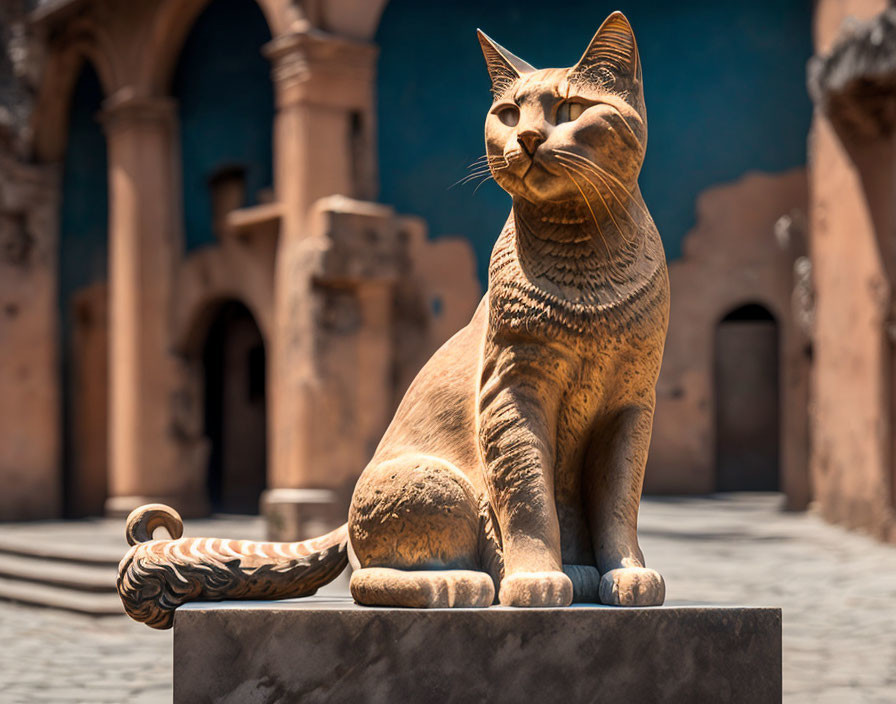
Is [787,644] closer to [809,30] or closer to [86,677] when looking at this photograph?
[86,677]

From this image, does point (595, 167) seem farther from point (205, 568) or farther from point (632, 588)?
point (205, 568)

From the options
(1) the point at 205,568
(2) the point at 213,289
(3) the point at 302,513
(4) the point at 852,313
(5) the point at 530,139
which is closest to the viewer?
(5) the point at 530,139

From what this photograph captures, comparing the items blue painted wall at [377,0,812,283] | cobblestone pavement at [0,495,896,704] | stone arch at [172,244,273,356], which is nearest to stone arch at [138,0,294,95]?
blue painted wall at [377,0,812,283]

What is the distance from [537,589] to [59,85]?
38.4ft

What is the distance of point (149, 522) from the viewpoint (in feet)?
10.7

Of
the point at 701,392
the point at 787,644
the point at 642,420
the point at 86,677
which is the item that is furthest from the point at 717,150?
the point at 642,420

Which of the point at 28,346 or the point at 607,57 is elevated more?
the point at 607,57

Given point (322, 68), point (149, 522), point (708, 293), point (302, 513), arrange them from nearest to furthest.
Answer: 1. point (149, 522)
2. point (302, 513)
3. point (322, 68)
4. point (708, 293)

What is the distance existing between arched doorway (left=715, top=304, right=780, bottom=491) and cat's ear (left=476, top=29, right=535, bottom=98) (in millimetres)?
13014

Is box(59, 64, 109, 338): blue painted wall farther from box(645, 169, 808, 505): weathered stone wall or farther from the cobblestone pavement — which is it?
box(645, 169, 808, 505): weathered stone wall

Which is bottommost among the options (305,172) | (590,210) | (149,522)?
(149,522)

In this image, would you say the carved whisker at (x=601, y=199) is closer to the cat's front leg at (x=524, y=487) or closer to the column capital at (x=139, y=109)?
the cat's front leg at (x=524, y=487)

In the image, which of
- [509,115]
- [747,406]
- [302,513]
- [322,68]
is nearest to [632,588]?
[509,115]

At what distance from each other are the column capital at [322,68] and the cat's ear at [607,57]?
278 inches
